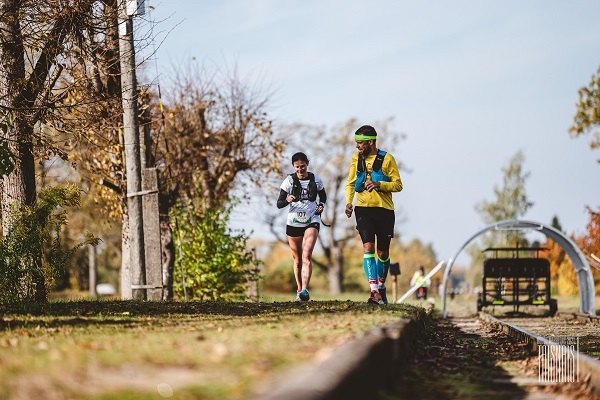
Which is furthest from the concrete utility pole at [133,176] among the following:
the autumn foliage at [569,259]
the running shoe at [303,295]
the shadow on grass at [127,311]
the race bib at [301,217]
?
the autumn foliage at [569,259]

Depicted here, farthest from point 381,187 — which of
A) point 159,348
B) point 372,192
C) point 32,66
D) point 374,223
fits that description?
point 159,348

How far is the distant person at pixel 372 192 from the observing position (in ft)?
44.6

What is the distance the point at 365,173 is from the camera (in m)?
13.7

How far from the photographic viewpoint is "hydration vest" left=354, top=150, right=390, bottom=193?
13.6 m

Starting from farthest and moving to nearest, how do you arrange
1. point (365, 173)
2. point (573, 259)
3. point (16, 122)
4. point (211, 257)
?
point (573, 259), point (211, 257), point (16, 122), point (365, 173)

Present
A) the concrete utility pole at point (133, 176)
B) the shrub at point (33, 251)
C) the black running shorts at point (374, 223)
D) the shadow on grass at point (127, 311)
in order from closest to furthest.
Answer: the shadow on grass at point (127, 311), the shrub at point (33, 251), the black running shorts at point (374, 223), the concrete utility pole at point (133, 176)

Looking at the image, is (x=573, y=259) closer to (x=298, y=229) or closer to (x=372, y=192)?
(x=298, y=229)

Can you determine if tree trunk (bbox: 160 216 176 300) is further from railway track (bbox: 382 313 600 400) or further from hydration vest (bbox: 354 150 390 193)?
railway track (bbox: 382 313 600 400)

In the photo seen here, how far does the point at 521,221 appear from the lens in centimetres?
2767

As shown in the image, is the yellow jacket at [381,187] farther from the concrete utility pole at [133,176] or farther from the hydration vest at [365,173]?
the concrete utility pole at [133,176]

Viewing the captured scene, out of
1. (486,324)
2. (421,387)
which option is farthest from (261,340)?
(486,324)

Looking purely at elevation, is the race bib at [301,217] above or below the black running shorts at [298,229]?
above

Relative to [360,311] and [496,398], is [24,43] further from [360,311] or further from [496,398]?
[496,398]

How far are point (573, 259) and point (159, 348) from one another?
78.2 ft
